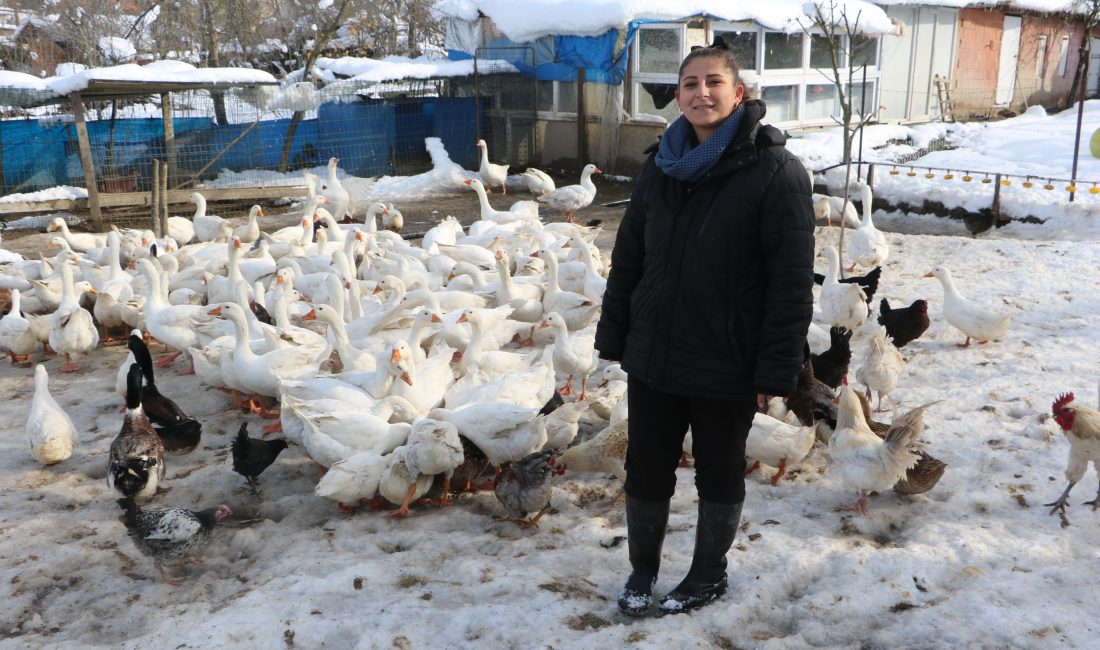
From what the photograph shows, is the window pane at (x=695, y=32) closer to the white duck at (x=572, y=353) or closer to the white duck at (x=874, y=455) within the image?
the white duck at (x=572, y=353)

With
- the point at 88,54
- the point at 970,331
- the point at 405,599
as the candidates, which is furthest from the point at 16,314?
the point at 88,54

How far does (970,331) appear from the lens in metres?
6.54

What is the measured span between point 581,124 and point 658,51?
2076 millimetres

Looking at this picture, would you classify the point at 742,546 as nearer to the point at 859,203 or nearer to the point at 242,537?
the point at 242,537

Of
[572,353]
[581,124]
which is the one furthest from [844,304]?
[581,124]

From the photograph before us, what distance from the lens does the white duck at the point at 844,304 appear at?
22.0 feet

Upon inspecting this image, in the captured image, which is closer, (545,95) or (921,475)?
(921,475)

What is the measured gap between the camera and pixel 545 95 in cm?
1753

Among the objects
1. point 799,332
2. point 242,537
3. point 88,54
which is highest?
point 88,54

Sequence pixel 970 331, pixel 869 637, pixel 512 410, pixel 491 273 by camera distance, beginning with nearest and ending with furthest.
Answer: pixel 869 637
pixel 512 410
pixel 970 331
pixel 491 273

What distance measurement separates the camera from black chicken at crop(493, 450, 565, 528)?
14.2 ft

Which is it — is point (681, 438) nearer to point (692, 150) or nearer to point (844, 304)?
point (692, 150)

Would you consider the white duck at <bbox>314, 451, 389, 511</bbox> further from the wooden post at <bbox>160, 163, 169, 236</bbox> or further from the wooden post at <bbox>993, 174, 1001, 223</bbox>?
the wooden post at <bbox>993, 174, 1001, 223</bbox>

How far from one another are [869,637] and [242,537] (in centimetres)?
309
